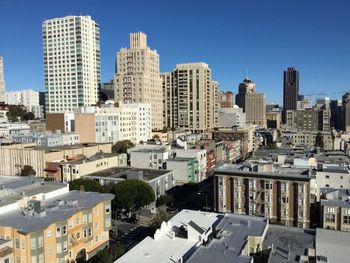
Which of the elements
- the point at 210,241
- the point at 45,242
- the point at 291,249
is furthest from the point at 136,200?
the point at 291,249

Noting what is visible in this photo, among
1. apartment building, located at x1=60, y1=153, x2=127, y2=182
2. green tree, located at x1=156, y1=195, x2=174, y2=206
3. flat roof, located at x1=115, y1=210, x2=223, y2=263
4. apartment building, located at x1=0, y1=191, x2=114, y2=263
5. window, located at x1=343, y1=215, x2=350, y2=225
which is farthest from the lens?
apartment building, located at x1=60, y1=153, x2=127, y2=182

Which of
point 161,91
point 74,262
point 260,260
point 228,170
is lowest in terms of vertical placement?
point 74,262

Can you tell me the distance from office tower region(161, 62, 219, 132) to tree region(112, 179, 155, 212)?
124 meters

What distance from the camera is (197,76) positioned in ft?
604

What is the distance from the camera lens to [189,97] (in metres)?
188

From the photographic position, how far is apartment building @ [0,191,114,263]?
38906 mm

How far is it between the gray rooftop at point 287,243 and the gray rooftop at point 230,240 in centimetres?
132

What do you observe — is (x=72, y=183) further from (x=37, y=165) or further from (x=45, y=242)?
(x=45, y=242)

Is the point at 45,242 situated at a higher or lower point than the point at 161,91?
lower

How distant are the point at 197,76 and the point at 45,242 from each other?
152616mm

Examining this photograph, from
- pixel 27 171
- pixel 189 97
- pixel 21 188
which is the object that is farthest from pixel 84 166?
pixel 189 97

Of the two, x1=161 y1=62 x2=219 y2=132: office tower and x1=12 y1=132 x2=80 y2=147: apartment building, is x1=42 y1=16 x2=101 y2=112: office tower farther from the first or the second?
x1=12 y1=132 x2=80 y2=147: apartment building

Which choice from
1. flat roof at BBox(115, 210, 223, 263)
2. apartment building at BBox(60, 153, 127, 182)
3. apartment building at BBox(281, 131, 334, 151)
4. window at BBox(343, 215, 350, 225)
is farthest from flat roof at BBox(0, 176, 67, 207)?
apartment building at BBox(281, 131, 334, 151)

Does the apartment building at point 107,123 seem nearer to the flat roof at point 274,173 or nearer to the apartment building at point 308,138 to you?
the flat roof at point 274,173
